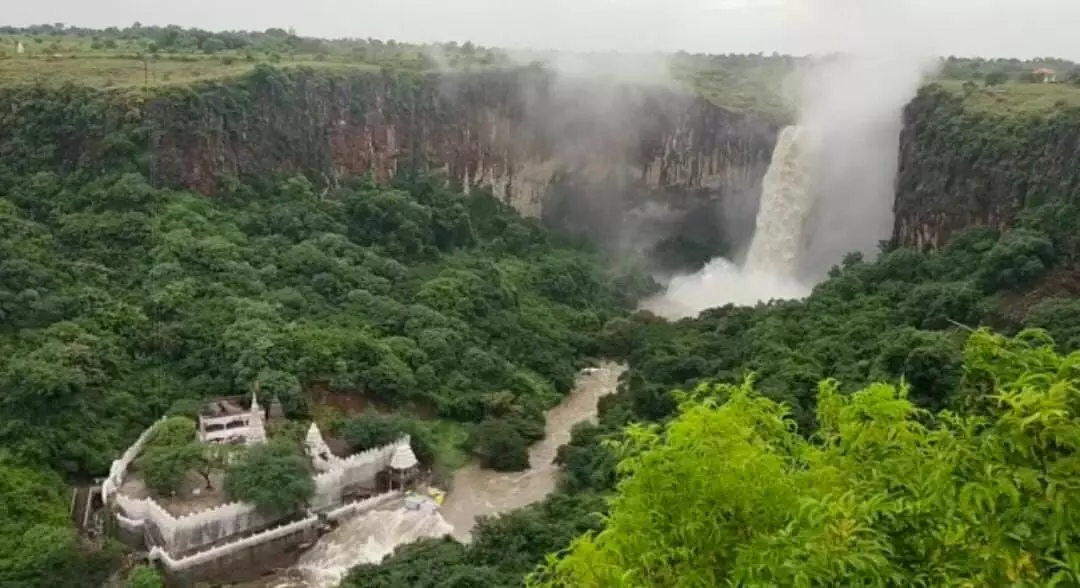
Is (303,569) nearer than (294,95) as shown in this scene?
Yes

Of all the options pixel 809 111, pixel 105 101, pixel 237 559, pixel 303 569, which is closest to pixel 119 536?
pixel 237 559

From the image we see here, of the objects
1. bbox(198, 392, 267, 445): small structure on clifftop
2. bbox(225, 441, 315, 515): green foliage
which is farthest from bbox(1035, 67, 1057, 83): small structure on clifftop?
bbox(225, 441, 315, 515): green foliage

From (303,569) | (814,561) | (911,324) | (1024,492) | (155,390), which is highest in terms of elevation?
(1024,492)

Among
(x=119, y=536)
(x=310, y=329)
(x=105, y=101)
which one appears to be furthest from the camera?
(x=105, y=101)

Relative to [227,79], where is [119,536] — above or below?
below

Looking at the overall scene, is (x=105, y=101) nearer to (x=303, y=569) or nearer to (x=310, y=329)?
(x=310, y=329)

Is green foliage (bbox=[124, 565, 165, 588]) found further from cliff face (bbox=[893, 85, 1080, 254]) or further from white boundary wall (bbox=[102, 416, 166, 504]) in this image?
cliff face (bbox=[893, 85, 1080, 254])

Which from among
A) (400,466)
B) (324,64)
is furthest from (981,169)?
(324,64)
